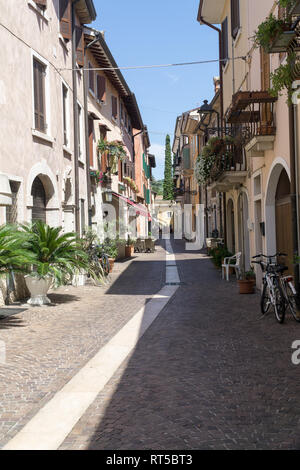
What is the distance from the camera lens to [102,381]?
17.3ft

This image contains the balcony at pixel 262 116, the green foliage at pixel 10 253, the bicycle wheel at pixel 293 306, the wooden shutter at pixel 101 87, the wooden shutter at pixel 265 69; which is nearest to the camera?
the green foliage at pixel 10 253


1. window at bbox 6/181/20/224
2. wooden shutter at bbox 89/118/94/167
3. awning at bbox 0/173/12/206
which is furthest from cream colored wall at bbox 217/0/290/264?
wooden shutter at bbox 89/118/94/167

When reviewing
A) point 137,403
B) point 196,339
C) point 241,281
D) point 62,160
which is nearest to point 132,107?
point 62,160

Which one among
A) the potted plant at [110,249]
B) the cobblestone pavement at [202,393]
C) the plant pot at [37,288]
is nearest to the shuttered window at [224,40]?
the potted plant at [110,249]

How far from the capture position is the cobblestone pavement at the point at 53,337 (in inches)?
185

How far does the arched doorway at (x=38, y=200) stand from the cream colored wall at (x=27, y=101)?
0.26 metres

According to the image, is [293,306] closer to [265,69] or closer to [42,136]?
[265,69]

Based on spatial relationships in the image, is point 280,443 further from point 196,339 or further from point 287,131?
point 287,131

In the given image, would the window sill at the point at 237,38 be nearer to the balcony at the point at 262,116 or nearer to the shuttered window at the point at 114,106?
the balcony at the point at 262,116

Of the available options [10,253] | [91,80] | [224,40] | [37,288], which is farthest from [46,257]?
[91,80]

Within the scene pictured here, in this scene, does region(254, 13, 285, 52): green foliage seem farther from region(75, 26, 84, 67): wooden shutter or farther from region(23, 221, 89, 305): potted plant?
region(75, 26, 84, 67): wooden shutter

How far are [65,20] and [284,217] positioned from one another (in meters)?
9.35

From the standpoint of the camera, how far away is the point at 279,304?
8180 millimetres

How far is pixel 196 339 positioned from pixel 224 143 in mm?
8489
